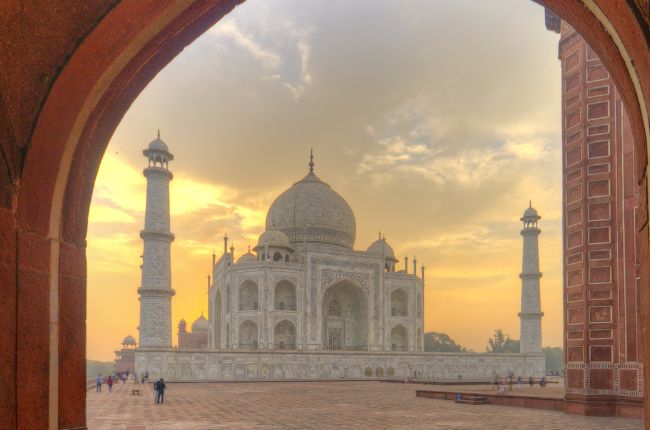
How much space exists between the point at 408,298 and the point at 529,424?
31296mm

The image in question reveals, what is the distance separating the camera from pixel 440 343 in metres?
70.1

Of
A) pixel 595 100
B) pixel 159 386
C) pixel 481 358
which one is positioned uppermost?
pixel 595 100

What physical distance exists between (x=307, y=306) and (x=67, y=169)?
117ft

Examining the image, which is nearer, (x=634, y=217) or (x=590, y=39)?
(x=590, y=39)

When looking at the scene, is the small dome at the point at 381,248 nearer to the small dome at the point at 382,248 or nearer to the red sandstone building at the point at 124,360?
the small dome at the point at 382,248

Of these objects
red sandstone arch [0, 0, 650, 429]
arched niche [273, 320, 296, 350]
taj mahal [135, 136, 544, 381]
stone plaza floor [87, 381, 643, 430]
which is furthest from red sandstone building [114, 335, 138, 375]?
red sandstone arch [0, 0, 650, 429]

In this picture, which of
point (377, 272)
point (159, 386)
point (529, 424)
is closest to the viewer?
point (529, 424)

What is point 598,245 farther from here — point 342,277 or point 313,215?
point 313,215

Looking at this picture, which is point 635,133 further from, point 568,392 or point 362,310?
point 362,310

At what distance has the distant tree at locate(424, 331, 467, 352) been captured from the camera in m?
68.3

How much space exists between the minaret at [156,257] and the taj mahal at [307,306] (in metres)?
0.05

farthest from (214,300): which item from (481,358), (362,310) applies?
(481,358)

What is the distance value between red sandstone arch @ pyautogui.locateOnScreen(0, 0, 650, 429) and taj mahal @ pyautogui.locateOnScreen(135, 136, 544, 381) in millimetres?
27887

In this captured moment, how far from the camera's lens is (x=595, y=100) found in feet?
48.9
